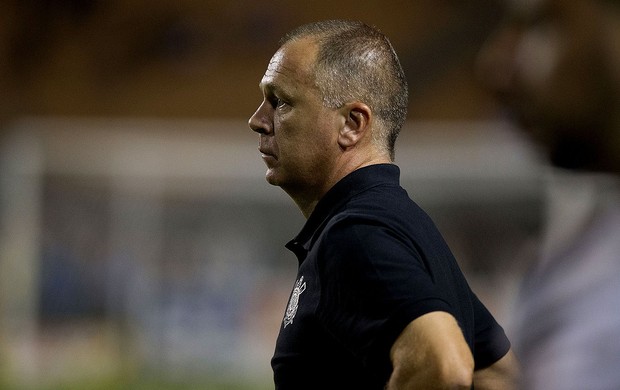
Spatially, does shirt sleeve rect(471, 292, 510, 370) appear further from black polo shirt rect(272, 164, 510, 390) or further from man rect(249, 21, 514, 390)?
black polo shirt rect(272, 164, 510, 390)

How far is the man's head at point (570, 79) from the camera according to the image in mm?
1333

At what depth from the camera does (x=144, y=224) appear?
10539 mm

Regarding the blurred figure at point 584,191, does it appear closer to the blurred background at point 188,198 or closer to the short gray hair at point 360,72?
the short gray hair at point 360,72

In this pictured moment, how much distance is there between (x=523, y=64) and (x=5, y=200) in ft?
31.3

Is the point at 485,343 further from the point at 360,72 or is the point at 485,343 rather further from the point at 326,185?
the point at 360,72

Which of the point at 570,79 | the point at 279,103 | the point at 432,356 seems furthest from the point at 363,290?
the point at 570,79

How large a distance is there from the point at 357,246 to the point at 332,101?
50cm

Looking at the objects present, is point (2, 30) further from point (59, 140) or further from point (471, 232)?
point (471, 232)

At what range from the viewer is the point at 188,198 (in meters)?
10.8

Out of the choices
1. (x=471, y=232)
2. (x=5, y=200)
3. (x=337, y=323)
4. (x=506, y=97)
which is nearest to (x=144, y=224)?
(x=5, y=200)

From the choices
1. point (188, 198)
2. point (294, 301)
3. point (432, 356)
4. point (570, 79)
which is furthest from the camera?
point (188, 198)

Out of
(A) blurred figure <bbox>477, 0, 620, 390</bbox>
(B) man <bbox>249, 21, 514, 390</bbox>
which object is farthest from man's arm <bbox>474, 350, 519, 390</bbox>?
(A) blurred figure <bbox>477, 0, 620, 390</bbox>

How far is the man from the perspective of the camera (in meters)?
2.21

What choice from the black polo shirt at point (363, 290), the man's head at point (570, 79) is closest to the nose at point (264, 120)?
the black polo shirt at point (363, 290)
